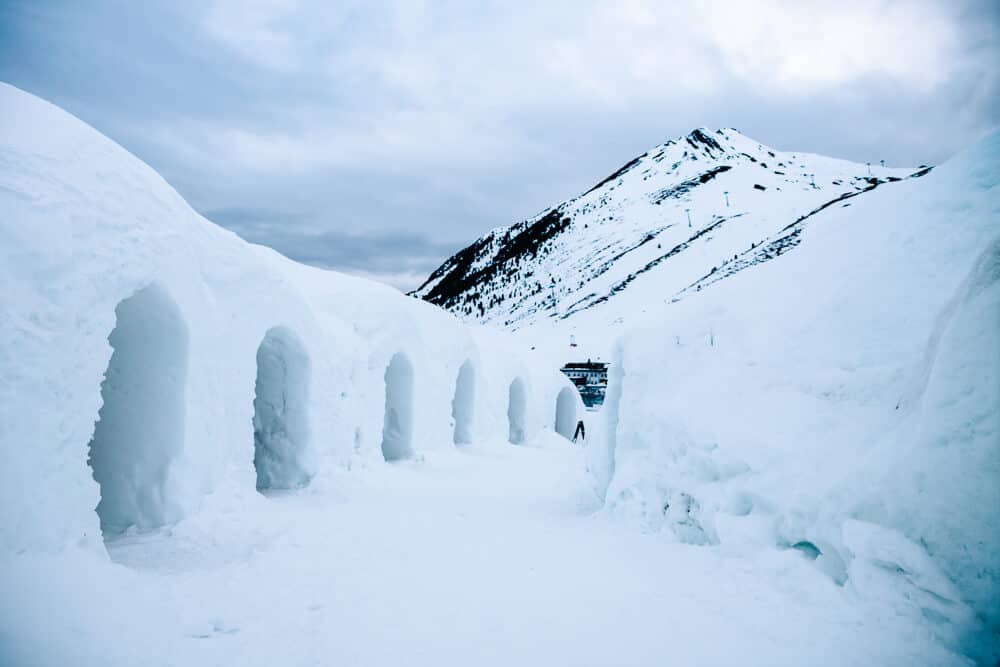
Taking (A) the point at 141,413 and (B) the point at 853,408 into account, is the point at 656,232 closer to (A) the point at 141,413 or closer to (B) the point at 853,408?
(B) the point at 853,408

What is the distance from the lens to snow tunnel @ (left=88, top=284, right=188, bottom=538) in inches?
265

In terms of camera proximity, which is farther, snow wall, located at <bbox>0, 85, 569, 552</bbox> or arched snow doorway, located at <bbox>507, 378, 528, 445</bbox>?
arched snow doorway, located at <bbox>507, 378, 528, 445</bbox>

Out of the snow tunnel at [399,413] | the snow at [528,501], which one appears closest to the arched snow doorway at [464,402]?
the snow tunnel at [399,413]

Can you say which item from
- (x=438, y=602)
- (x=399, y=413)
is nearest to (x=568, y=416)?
(x=399, y=413)

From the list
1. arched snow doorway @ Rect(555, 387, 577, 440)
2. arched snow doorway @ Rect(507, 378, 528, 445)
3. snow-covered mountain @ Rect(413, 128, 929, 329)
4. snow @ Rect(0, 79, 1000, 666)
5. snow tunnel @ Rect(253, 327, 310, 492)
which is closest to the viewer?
snow @ Rect(0, 79, 1000, 666)

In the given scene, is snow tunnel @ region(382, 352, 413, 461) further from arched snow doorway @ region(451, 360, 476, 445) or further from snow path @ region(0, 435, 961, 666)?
snow path @ region(0, 435, 961, 666)

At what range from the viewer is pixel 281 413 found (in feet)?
35.5

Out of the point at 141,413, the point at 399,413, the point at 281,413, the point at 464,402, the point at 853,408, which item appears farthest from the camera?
the point at 464,402

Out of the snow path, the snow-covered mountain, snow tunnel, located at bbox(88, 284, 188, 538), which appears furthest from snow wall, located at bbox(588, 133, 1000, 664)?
the snow-covered mountain

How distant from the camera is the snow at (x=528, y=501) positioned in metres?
4.10

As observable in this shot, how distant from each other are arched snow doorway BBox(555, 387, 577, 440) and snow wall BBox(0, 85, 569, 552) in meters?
15.5

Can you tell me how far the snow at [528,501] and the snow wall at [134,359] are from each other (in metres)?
0.03

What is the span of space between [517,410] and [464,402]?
195 inches

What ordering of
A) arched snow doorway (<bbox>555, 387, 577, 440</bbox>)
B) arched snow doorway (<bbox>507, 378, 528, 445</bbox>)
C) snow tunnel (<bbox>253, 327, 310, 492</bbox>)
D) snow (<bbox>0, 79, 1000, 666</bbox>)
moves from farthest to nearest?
arched snow doorway (<bbox>555, 387, 577, 440</bbox>), arched snow doorway (<bbox>507, 378, 528, 445</bbox>), snow tunnel (<bbox>253, 327, 310, 492</bbox>), snow (<bbox>0, 79, 1000, 666</bbox>)
